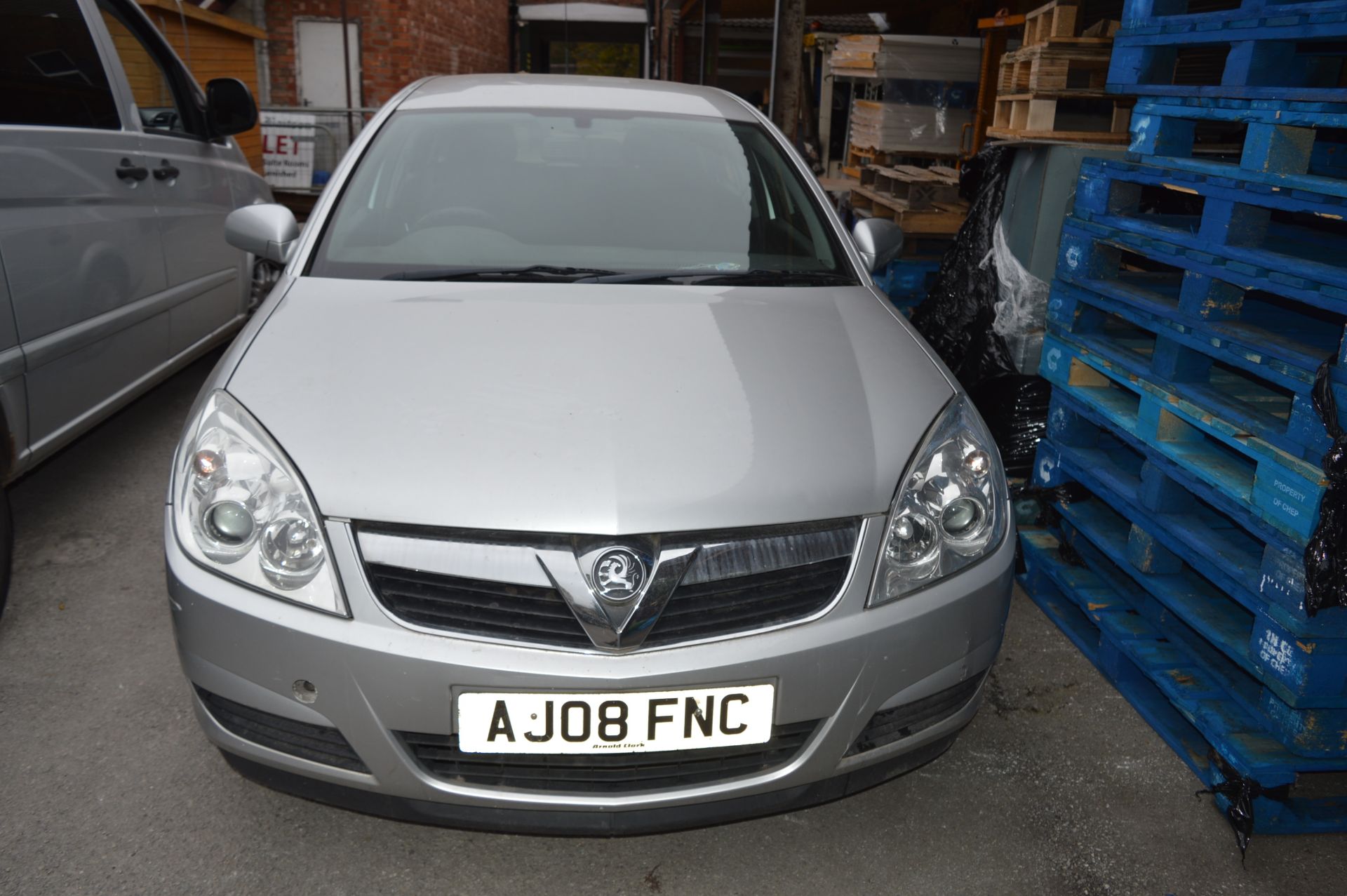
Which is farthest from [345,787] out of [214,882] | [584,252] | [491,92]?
[491,92]

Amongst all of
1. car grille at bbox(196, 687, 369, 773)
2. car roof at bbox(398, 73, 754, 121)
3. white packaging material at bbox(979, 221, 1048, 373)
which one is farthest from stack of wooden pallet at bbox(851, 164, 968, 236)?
car grille at bbox(196, 687, 369, 773)

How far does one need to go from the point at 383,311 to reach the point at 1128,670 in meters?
2.11

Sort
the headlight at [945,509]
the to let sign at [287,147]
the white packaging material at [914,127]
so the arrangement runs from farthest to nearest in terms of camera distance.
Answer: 1. the to let sign at [287,147]
2. the white packaging material at [914,127]
3. the headlight at [945,509]

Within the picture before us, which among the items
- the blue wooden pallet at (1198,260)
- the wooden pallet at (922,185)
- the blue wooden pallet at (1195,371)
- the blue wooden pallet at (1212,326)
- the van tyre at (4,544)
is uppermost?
the blue wooden pallet at (1198,260)

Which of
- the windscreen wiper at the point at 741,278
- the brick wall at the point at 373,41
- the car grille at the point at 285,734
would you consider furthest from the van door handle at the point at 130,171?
the brick wall at the point at 373,41

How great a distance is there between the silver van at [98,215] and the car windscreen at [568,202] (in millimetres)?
958

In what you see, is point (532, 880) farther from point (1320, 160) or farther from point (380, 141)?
point (1320, 160)

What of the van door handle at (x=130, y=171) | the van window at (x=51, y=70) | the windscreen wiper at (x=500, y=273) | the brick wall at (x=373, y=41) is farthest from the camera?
the brick wall at (x=373, y=41)

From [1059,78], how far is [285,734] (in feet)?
13.4

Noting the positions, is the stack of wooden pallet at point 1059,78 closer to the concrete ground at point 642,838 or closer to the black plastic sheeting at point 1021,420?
the black plastic sheeting at point 1021,420

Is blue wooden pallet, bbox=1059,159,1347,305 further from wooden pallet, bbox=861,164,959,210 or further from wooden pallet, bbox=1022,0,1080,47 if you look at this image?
wooden pallet, bbox=861,164,959,210

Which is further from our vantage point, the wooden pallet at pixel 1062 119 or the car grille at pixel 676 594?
the wooden pallet at pixel 1062 119

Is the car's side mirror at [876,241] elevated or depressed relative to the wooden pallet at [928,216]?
elevated

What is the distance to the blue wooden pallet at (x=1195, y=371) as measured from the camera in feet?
7.01
